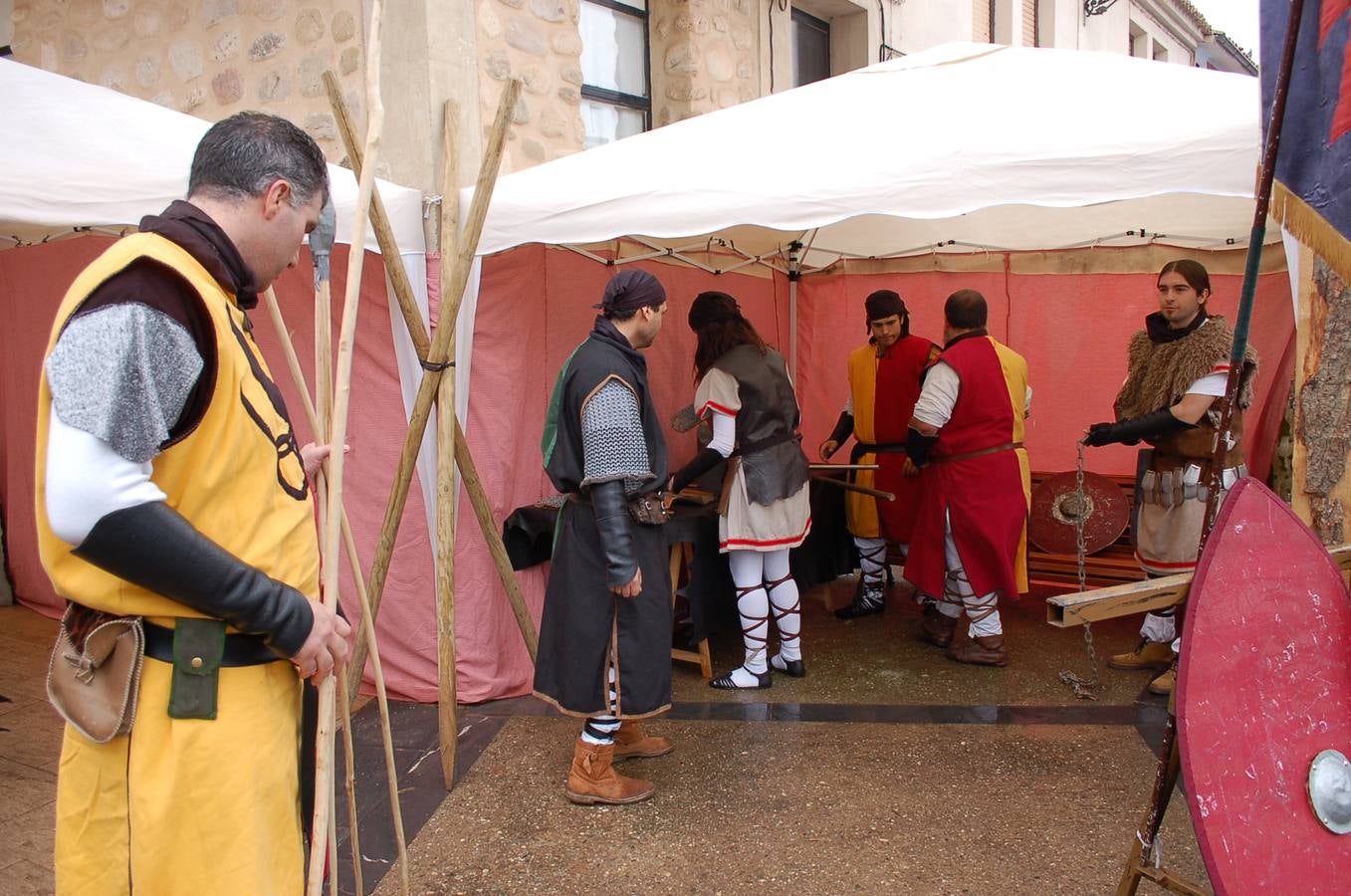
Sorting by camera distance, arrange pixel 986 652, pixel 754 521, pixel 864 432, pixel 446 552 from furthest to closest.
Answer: pixel 864 432 → pixel 986 652 → pixel 754 521 → pixel 446 552

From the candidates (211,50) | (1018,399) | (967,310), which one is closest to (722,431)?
(967,310)

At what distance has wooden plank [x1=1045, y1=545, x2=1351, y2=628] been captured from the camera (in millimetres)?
1626

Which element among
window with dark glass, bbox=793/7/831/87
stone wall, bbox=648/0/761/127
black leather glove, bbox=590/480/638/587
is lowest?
black leather glove, bbox=590/480/638/587

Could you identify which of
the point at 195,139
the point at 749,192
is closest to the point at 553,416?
the point at 749,192

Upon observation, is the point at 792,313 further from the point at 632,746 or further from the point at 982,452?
the point at 632,746

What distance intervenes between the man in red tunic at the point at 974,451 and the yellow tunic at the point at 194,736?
316 centimetres

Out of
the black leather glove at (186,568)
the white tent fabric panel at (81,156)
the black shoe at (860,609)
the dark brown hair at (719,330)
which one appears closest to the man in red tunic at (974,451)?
the dark brown hair at (719,330)

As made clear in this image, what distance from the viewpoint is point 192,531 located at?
3.89ft

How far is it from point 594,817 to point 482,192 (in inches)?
82.2

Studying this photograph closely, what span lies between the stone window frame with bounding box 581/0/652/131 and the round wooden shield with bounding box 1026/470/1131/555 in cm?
341

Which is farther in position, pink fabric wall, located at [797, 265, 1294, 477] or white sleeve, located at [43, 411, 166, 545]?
pink fabric wall, located at [797, 265, 1294, 477]

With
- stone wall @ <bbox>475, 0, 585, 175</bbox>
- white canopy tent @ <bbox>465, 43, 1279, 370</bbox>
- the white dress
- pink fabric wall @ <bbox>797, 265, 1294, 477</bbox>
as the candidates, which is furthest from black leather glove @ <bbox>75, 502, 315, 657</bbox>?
pink fabric wall @ <bbox>797, 265, 1294, 477</bbox>

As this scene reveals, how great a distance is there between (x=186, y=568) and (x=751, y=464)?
2830 mm

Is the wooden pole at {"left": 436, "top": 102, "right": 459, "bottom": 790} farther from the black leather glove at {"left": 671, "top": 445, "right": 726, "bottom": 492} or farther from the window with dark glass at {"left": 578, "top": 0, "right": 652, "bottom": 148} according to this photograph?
the window with dark glass at {"left": 578, "top": 0, "right": 652, "bottom": 148}
